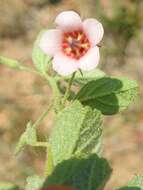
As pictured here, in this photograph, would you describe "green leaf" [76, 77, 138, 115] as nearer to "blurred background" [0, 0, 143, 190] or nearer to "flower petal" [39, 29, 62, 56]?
"flower petal" [39, 29, 62, 56]

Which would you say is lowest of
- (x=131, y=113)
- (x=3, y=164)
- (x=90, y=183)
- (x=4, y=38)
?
(x=90, y=183)

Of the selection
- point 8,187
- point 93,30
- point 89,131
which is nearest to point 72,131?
point 89,131

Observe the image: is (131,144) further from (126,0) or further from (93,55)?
(93,55)

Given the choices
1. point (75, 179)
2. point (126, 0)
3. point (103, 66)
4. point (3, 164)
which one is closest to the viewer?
point (75, 179)

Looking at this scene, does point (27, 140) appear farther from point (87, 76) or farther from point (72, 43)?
point (72, 43)

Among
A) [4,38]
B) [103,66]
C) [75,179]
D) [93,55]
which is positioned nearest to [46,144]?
[75,179]

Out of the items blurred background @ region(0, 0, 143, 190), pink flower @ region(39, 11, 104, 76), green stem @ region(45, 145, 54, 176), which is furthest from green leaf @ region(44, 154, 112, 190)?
blurred background @ region(0, 0, 143, 190)

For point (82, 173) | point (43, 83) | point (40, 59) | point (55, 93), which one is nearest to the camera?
point (82, 173)
